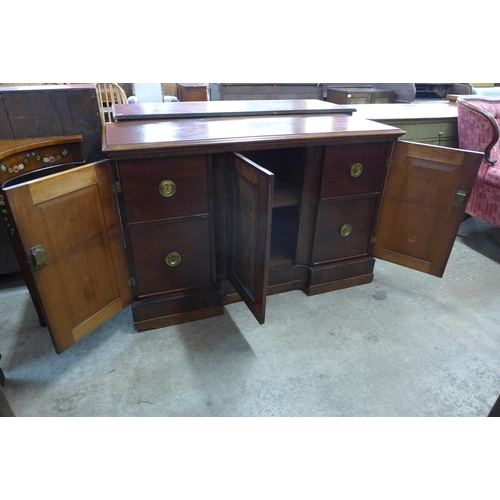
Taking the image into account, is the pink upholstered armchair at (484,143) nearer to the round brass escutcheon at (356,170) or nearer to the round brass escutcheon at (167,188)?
the round brass escutcheon at (356,170)

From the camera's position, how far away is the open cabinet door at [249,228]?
3.97ft

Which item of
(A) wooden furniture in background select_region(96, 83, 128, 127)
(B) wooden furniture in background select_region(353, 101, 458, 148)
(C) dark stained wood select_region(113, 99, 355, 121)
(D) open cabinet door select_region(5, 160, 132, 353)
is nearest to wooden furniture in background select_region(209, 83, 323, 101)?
(A) wooden furniture in background select_region(96, 83, 128, 127)

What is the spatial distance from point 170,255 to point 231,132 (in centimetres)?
56

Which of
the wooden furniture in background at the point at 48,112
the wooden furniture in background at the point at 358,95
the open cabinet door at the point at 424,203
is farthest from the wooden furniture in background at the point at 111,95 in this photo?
the wooden furniture in background at the point at 358,95

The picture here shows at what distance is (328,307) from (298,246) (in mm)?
334

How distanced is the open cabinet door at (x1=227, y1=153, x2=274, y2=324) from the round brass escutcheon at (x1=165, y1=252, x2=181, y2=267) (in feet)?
0.75


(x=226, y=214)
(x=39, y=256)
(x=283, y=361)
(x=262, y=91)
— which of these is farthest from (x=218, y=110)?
(x=262, y=91)

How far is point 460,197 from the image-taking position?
1.56m

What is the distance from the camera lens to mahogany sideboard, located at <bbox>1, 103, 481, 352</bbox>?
1.24m

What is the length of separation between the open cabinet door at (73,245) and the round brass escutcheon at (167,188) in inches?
7.1

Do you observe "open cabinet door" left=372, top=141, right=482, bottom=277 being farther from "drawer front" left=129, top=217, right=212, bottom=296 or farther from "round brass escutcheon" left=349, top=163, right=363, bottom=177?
"drawer front" left=129, top=217, right=212, bottom=296

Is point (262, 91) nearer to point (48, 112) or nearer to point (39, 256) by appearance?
point (48, 112)
